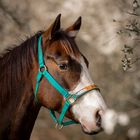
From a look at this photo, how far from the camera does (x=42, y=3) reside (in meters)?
7.70

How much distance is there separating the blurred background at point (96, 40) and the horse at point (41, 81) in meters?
3.41

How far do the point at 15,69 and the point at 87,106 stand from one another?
732mm

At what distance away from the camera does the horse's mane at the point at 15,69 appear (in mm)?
3371

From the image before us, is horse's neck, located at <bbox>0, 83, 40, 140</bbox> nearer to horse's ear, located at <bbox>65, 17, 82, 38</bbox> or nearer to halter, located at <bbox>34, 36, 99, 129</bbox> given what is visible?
halter, located at <bbox>34, 36, 99, 129</bbox>

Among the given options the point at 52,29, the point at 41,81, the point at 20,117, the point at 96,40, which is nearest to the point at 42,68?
the point at 41,81

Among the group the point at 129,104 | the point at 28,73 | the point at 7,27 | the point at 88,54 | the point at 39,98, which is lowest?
the point at 129,104

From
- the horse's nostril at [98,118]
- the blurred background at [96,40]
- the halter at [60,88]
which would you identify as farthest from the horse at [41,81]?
the blurred background at [96,40]

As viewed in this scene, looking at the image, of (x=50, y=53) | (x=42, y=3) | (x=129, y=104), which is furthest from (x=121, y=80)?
(x=50, y=53)

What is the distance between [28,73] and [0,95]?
315 millimetres

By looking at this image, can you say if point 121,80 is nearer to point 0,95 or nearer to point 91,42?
point 91,42

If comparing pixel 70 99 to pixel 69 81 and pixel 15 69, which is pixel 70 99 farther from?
pixel 15 69

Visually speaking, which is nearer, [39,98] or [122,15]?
[39,98]

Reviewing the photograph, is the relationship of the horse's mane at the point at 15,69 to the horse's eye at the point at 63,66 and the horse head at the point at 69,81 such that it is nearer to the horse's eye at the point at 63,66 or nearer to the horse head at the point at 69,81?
the horse head at the point at 69,81

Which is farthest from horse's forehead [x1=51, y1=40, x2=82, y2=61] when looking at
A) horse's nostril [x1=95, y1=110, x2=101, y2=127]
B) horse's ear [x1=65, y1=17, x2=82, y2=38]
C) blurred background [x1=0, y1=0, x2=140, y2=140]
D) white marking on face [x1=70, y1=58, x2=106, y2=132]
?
blurred background [x1=0, y1=0, x2=140, y2=140]
